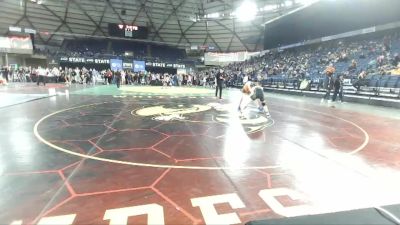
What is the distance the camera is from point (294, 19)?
3425 centimetres

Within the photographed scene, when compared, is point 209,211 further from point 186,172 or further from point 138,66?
point 138,66

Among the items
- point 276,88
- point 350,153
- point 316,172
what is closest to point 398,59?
point 276,88

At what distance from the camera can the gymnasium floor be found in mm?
3027

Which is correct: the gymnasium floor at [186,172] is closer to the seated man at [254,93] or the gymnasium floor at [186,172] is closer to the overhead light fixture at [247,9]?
the seated man at [254,93]

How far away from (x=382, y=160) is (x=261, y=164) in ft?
7.17

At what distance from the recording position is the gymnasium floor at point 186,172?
3.03 metres

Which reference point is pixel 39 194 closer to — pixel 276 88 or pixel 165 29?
pixel 276 88

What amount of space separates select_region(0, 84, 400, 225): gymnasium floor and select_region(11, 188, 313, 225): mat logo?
0.01 meters

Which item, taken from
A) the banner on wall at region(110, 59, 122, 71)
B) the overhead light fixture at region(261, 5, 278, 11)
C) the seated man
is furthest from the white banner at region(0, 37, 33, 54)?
the seated man

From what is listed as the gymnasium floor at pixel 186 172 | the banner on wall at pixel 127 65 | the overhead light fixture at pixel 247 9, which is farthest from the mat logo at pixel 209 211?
the banner on wall at pixel 127 65

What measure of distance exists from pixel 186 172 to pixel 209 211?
1217 millimetres

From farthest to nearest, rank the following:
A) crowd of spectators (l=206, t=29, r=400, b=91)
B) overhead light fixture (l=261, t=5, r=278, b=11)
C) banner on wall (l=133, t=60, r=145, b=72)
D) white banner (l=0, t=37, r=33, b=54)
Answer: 1. banner on wall (l=133, t=60, r=145, b=72)
2. white banner (l=0, t=37, r=33, b=54)
3. overhead light fixture (l=261, t=5, r=278, b=11)
4. crowd of spectators (l=206, t=29, r=400, b=91)

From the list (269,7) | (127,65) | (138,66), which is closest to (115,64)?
(127,65)

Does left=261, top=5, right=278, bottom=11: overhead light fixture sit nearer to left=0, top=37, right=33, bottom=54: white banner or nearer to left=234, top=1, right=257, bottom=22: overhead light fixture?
left=234, top=1, right=257, bottom=22: overhead light fixture
